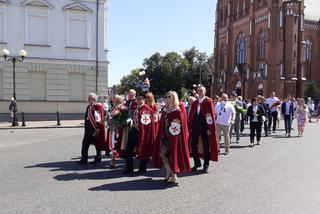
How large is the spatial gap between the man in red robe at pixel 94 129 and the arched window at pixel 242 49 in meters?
54.9

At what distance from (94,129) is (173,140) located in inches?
120

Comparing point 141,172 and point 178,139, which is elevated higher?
point 178,139

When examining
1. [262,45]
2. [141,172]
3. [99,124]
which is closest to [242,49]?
→ [262,45]

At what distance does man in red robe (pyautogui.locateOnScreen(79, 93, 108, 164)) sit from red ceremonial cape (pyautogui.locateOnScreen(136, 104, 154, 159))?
1.68 m

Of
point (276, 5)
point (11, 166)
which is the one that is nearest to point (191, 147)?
point (11, 166)

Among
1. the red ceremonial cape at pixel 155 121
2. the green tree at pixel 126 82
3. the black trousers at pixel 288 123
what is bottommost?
the black trousers at pixel 288 123

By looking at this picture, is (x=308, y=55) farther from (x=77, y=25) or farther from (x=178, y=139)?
(x=178, y=139)

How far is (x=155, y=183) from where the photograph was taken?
863 centimetres

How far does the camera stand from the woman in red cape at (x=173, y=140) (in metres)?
8.53

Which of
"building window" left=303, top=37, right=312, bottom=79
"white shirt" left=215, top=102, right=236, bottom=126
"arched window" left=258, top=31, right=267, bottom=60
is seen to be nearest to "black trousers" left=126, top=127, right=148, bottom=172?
"white shirt" left=215, top=102, right=236, bottom=126

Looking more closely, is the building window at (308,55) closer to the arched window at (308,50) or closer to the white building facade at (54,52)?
the arched window at (308,50)

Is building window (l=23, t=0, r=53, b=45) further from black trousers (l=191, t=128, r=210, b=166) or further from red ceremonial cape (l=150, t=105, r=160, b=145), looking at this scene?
black trousers (l=191, t=128, r=210, b=166)

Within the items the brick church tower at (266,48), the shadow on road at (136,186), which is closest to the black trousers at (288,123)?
the shadow on road at (136,186)

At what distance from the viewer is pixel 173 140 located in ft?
28.1
